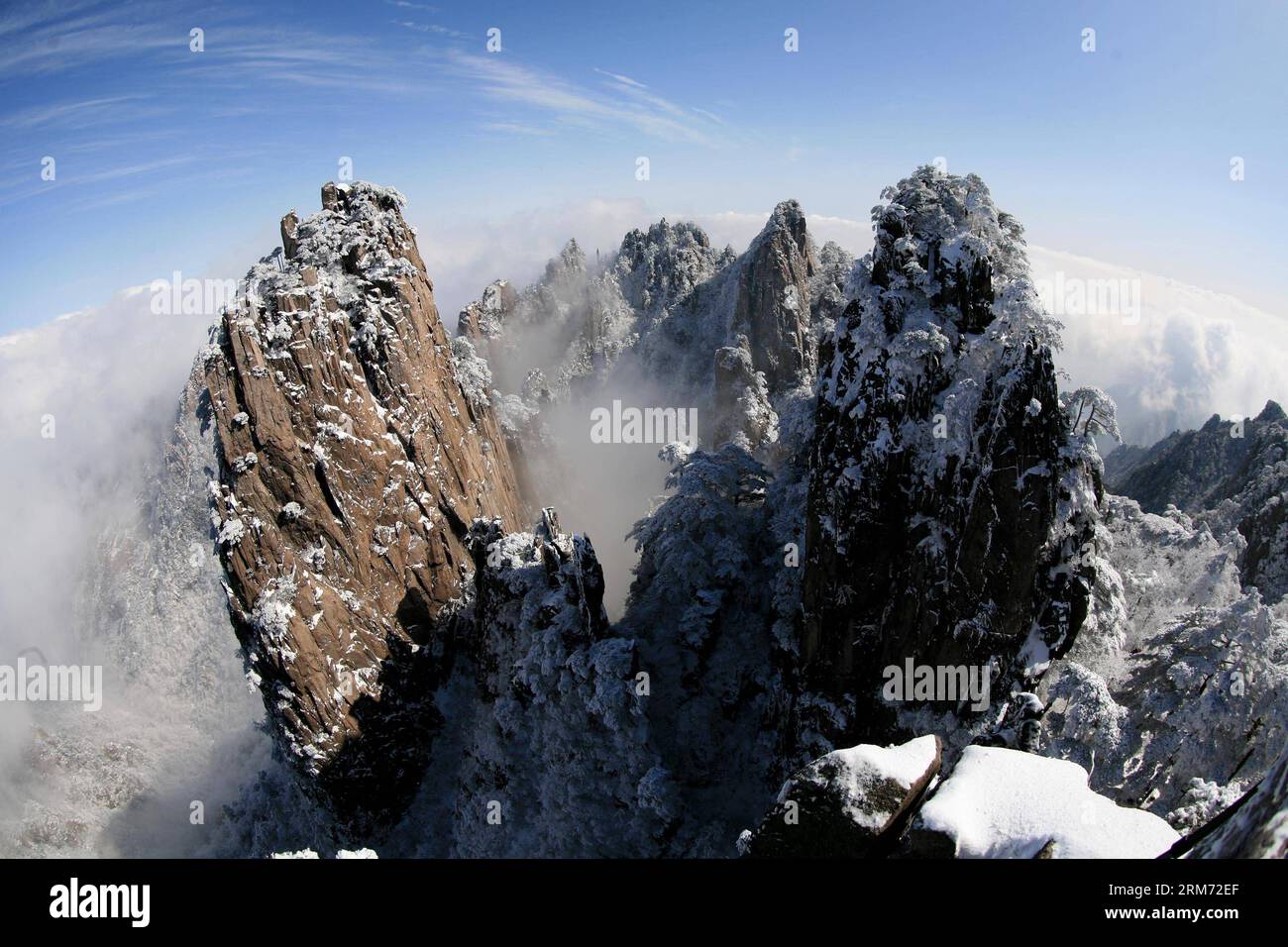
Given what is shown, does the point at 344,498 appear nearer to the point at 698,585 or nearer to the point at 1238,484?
the point at 698,585

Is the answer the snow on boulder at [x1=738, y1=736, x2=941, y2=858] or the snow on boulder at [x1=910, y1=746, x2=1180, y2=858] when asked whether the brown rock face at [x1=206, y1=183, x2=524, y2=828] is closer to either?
the snow on boulder at [x1=738, y1=736, x2=941, y2=858]

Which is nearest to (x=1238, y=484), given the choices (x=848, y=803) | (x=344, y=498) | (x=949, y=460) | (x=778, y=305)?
(x=778, y=305)

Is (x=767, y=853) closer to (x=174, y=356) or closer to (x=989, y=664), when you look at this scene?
(x=989, y=664)

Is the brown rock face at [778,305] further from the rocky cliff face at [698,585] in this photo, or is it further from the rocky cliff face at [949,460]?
the rocky cliff face at [949,460]

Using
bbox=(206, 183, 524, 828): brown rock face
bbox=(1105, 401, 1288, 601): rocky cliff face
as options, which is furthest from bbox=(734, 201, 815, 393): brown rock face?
bbox=(206, 183, 524, 828): brown rock face

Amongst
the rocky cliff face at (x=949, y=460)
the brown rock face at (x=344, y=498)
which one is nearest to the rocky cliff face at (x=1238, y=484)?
the rocky cliff face at (x=949, y=460)
